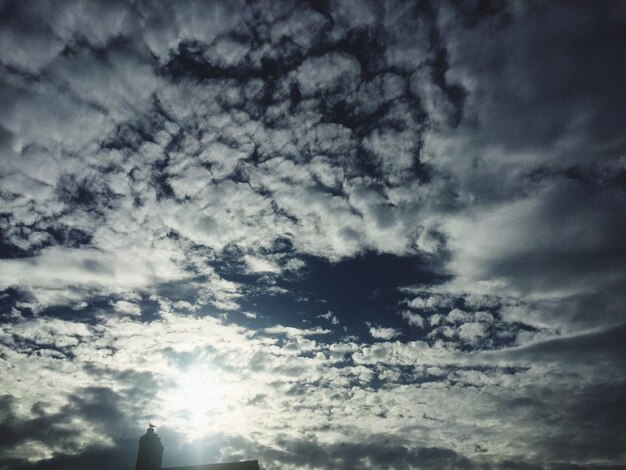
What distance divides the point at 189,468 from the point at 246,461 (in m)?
3.77

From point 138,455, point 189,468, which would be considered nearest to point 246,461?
point 189,468

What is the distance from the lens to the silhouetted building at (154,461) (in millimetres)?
25781

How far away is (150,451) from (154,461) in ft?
2.31

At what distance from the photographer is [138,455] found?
1028 inches

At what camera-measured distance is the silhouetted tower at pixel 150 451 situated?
85.0ft

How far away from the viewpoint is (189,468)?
25.6 m

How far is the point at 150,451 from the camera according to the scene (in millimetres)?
26312

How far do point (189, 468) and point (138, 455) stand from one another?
373cm

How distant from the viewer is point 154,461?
85.9ft

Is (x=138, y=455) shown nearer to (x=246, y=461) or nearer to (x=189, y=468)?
(x=189, y=468)

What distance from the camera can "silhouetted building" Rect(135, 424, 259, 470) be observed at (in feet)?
84.6

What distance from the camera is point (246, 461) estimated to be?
85.5 feet

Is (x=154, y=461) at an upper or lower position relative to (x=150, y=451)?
lower

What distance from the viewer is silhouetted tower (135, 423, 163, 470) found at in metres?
25.9
